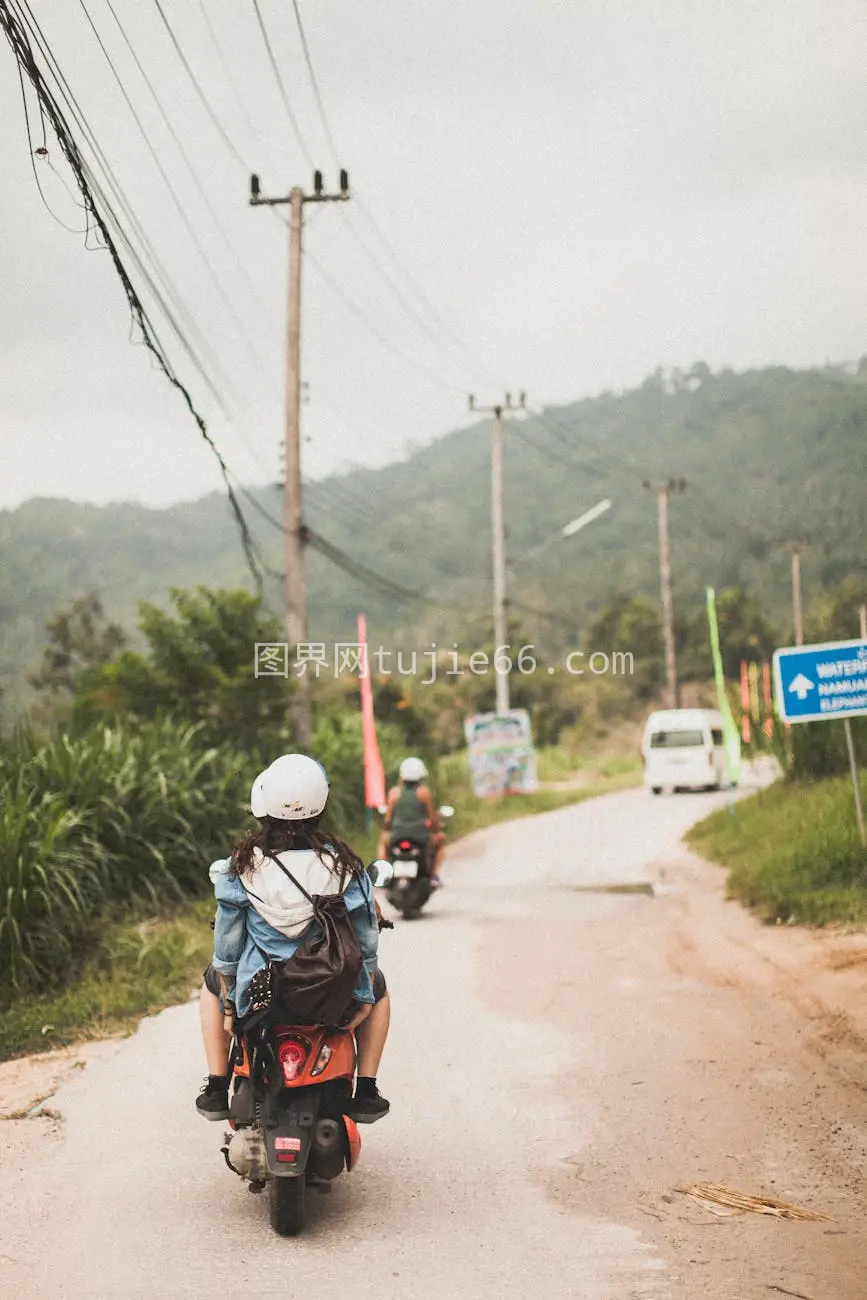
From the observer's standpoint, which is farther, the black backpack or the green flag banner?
the green flag banner

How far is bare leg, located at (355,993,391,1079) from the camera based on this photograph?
5410 mm

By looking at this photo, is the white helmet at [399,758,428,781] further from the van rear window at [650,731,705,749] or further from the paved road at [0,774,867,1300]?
the van rear window at [650,731,705,749]

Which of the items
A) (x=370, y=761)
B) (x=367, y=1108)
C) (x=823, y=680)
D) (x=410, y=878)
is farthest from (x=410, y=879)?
(x=367, y=1108)

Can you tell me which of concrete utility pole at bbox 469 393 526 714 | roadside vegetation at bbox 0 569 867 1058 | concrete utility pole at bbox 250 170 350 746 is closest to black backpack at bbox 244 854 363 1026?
roadside vegetation at bbox 0 569 867 1058

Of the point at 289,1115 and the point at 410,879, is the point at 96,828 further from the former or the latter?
the point at 289,1115

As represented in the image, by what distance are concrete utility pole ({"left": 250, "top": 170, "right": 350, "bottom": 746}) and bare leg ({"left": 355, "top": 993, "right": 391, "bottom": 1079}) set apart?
49.0ft

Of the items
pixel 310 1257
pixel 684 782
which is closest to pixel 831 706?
pixel 310 1257

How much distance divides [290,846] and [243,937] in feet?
1.21

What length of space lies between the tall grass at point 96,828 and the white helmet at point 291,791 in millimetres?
5542

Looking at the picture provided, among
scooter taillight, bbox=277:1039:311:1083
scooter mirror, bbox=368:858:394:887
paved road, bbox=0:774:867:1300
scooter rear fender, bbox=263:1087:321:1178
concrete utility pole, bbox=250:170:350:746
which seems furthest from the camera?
concrete utility pole, bbox=250:170:350:746

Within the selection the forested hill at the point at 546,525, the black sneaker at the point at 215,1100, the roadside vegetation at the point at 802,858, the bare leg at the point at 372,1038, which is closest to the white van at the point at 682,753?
the roadside vegetation at the point at 802,858

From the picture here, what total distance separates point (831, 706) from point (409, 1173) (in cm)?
916

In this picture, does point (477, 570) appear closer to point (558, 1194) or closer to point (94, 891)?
point (94, 891)

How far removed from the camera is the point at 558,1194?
5.50 metres
